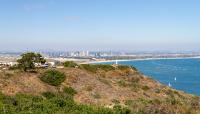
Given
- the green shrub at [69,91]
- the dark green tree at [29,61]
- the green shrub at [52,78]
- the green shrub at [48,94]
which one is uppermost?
the dark green tree at [29,61]

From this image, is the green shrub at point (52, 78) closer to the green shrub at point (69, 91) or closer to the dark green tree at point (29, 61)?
the green shrub at point (69, 91)

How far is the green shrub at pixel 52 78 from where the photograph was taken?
4003 cm

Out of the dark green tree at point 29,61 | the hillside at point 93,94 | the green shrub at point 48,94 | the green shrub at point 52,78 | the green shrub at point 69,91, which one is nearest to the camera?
the hillside at point 93,94

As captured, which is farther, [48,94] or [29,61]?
[29,61]

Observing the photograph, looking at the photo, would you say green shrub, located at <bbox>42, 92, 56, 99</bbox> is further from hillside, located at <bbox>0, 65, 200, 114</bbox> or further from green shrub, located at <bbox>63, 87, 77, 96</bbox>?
green shrub, located at <bbox>63, 87, 77, 96</bbox>

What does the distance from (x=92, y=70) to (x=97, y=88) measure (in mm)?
18992

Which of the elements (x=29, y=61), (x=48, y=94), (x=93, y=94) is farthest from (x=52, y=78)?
(x=29, y=61)

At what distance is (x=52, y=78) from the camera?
40312 millimetres

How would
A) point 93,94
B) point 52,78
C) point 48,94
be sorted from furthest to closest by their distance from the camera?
1. point 52,78
2. point 93,94
3. point 48,94

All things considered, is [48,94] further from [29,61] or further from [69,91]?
[29,61]

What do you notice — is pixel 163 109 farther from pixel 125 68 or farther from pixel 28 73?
pixel 125 68

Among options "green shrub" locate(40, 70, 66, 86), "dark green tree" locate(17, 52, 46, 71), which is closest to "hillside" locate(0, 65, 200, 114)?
"green shrub" locate(40, 70, 66, 86)

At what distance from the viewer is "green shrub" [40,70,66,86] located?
1576 inches

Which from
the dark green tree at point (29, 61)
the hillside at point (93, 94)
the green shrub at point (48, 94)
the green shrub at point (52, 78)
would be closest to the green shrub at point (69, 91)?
the hillside at point (93, 94)
